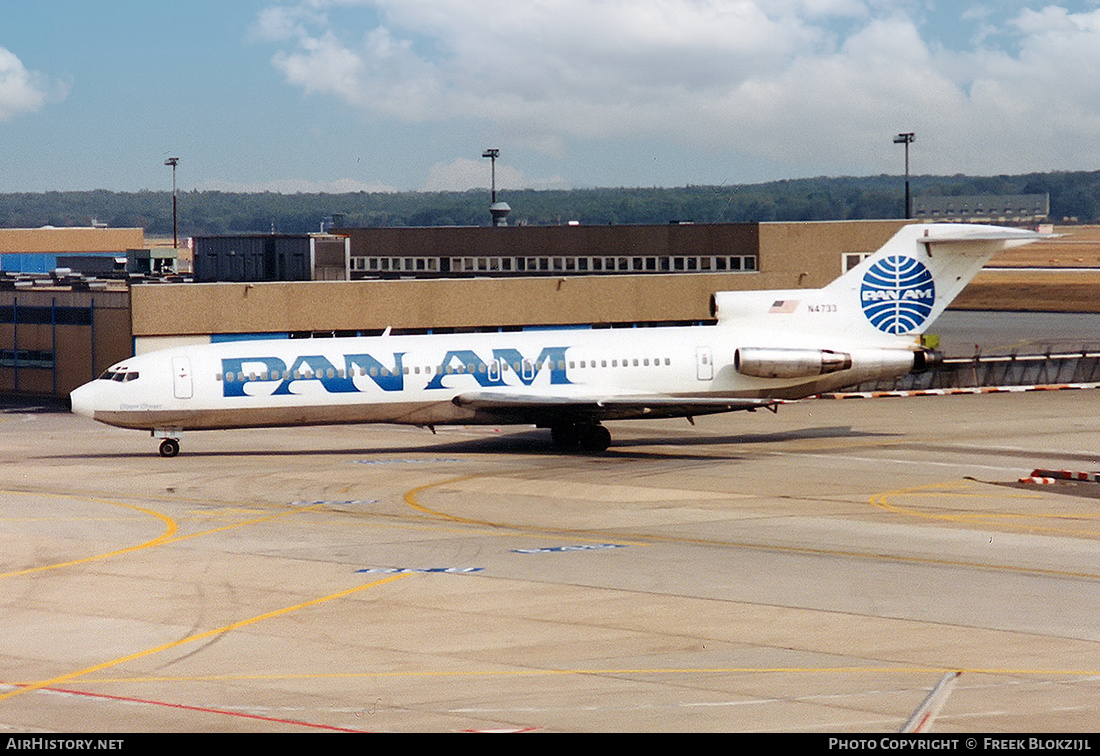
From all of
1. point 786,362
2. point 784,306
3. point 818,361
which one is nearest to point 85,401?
point 786,362

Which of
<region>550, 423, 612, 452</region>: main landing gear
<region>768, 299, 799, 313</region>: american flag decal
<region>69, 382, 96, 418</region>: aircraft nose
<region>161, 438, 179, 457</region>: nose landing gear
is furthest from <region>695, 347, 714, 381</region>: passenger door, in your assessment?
<region>69, 382, 96, 418</region>: aircraft nose

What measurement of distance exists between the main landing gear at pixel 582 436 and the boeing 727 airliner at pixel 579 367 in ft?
0.14

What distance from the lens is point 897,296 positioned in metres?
40.3

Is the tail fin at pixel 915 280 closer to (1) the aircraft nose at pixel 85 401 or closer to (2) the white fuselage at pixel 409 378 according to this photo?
(2) the white fuselage at pixel 409 378

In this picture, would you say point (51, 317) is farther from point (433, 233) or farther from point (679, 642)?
point (679, 642)

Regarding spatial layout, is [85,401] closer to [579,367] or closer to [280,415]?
[280,415]

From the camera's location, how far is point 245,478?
34.5 metres

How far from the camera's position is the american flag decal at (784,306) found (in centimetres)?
4034

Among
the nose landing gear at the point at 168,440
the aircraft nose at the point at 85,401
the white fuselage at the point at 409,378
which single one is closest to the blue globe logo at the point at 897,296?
the white fuselage at the point at 409,378

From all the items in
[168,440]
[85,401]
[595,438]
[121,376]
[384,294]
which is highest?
[384,294]

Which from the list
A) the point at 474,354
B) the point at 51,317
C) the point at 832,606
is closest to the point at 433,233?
the point at 51,317

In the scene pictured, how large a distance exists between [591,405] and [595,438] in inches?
72.9

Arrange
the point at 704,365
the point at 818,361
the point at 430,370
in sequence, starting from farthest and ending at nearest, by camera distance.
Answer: the point at 704,365, the point at 818,361, the point at 430,370

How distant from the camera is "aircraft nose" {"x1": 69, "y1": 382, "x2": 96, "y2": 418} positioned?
124 feet
